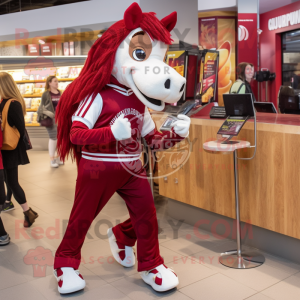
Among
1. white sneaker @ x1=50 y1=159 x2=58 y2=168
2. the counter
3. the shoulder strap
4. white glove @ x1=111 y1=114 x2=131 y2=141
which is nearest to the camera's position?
white glove @ x1=111 y1=114 x2=131 y2=141

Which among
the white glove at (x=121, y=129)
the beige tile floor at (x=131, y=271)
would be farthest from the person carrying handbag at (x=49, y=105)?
the white glove at (x=121, y=129)

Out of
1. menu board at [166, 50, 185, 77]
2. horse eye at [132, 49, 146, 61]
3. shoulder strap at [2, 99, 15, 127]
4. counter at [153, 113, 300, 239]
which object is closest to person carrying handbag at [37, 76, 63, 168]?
shoulder strap at [2, 99, 15, 127]

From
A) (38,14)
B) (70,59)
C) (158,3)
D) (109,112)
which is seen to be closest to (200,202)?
(109,112)

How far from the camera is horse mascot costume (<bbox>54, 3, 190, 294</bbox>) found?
2.08 m

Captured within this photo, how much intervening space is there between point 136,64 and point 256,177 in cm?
123

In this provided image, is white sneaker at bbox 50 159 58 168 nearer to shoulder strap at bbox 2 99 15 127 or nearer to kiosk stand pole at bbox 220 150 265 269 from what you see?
shoulder strap at bbox 2 99 15 127

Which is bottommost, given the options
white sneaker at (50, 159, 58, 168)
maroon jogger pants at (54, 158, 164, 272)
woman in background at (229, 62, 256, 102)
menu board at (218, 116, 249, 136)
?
white sneaker at (50, 159, 58, 168)

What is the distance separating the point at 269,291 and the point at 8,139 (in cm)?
238

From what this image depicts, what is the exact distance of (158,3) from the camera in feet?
16.6

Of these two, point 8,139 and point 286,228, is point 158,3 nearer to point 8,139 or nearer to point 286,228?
point 8,139

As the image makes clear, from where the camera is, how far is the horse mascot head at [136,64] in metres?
2.06

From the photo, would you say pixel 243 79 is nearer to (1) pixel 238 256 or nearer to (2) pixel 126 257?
(1) pixel 238 256

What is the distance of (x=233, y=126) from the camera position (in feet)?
8.34

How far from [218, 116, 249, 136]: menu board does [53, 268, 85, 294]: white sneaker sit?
1.30m
